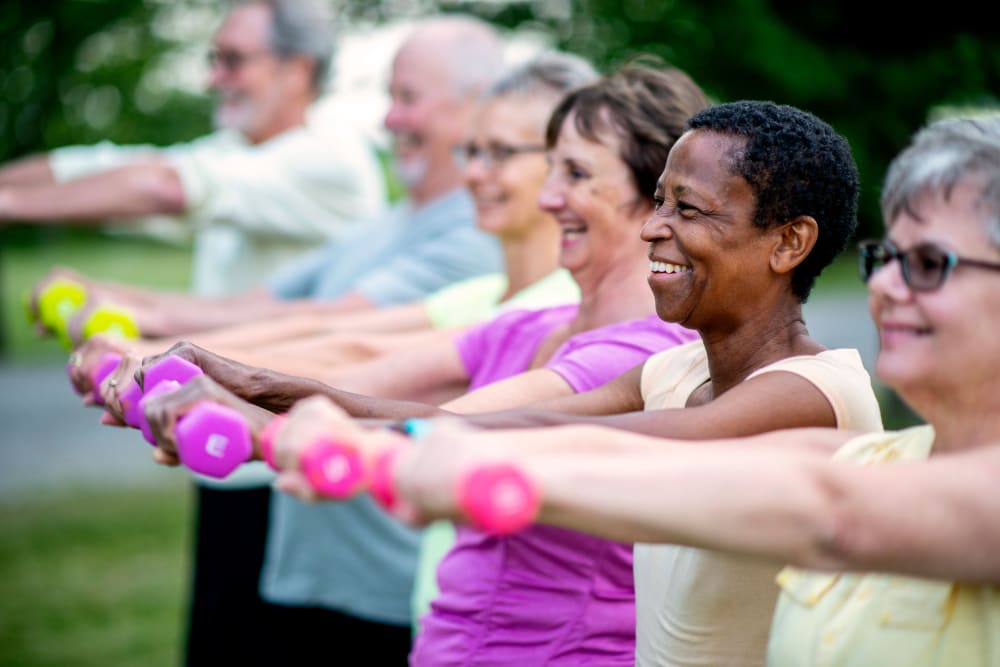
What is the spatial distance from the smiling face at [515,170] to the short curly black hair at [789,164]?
1494 millimetres

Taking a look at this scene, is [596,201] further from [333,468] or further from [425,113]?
[425,113]

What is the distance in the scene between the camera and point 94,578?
7.67 metres

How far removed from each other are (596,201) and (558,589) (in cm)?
91

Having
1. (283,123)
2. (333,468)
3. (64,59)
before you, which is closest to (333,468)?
(333,468)

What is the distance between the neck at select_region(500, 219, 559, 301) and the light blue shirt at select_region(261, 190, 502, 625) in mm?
817

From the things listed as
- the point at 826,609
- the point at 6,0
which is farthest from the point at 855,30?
the point at 6,0

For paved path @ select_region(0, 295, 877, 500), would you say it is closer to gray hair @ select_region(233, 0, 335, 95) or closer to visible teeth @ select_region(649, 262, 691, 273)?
gray hair @ select_region(233, 0, 335, 95)

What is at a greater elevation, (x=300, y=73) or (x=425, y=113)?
(x=300, y=73)

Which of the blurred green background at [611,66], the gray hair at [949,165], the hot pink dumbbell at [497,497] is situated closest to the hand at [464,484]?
the hot pink dumbbell at [497,497]

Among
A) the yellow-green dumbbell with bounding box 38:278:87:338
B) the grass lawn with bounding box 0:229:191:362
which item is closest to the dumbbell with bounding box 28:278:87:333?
the yellow-green dumbbell with bounding box 38:278:87:338

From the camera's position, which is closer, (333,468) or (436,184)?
(333,468)

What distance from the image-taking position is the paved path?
1046 cm

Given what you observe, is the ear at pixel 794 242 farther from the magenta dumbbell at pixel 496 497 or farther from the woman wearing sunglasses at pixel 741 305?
the magenta dumbbell at pixel 496 497

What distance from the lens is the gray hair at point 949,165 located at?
1.74m
